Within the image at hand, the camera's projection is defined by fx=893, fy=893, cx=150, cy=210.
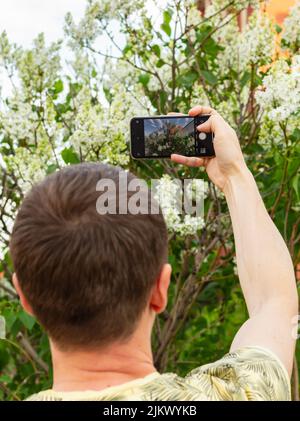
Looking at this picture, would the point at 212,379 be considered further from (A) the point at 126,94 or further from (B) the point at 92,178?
(A) the point at 126,94

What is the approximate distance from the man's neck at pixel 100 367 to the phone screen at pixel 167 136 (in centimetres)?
75

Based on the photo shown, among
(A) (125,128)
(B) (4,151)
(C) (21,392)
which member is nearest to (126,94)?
(A) (125,128)

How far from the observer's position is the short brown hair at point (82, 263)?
3.79 feet

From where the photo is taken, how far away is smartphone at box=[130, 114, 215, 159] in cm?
181

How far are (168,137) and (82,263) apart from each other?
2.80 feet

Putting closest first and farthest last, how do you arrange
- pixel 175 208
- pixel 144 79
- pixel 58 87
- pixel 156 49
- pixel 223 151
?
pixel 223 151, pixel 175 208, pixel 156 49, pixel 144 79, pixel 58 87

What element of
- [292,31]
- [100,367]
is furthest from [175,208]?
[100,367]

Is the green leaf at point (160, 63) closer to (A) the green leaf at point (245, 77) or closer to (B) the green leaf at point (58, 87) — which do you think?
(A) the green leaf at point (245, 77)

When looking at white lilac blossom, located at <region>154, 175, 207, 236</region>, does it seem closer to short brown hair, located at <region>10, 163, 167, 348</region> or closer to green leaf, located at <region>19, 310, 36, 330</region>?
green leaf, located at <region>19, 310, 36, 330</region>

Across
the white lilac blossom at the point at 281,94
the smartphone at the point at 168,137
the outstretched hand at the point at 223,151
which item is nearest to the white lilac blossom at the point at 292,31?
the white lilac blossom at the point at 281,94

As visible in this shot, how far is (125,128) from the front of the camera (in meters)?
3.47

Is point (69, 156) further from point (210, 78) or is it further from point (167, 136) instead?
point (167, 136)

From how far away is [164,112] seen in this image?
13.4 feet

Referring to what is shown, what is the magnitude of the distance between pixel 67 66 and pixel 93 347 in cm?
344
